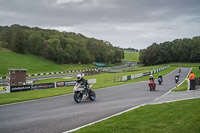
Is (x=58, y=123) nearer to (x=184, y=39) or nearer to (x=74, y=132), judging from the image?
(x=74, y=132)

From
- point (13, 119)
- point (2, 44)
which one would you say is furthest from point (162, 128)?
point (2, 44)

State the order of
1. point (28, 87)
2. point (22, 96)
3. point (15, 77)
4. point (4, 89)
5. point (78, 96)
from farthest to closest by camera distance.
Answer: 1. point (15, 77)
2. point (28, 87)
3. point (4, 89)
4. point (22, 96)
5. point (78, 96)

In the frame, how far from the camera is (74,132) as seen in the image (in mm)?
6617

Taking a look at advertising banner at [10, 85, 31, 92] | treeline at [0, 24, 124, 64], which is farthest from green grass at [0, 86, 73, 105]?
treeline at [0, 24, 124, 64]

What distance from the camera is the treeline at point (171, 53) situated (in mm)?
112938

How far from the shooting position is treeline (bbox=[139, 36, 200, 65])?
112938mm

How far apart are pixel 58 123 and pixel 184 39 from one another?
129716 millimetres

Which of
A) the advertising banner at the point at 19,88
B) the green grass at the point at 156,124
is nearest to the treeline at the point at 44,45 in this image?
the advertising banner at the point at 19,88

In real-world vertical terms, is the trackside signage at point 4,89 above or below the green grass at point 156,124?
below

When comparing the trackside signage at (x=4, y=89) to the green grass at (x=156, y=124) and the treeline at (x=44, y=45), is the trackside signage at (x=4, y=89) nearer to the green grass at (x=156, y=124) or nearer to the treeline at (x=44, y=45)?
the green grass at (x=156, y=124)

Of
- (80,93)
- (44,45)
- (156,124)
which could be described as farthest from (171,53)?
(156,124)

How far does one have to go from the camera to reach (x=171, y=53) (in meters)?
122

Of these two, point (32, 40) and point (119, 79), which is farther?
point (32, 40)

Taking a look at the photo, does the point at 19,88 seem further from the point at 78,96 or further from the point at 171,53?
the point at 171,53
